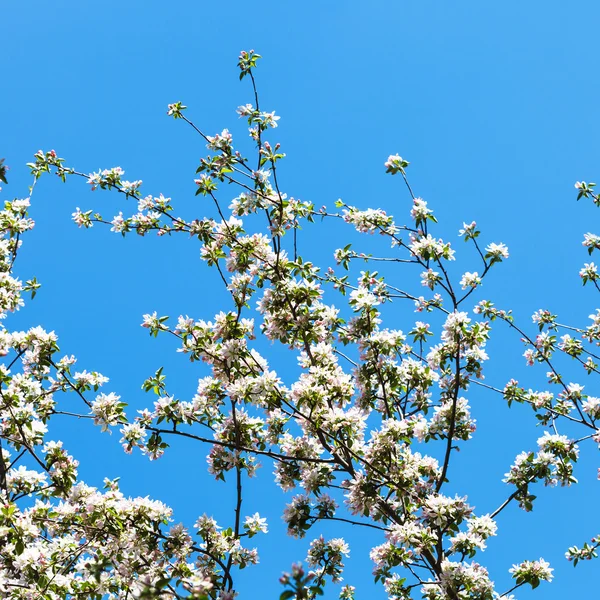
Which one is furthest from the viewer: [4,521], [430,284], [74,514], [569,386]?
[569,386]

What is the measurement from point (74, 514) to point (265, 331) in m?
2.41

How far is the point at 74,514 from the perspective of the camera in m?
5.24

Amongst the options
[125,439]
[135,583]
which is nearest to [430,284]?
[125,439]

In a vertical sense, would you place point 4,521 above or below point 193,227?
below

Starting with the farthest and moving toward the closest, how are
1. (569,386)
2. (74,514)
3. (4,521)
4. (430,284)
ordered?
(569,386) < (430,284) < (74,514) < (4,521)

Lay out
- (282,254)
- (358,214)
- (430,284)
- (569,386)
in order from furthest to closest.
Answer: (569,386)
(358,214)
(430,284)
(282,254)

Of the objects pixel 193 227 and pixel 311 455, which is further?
pixel 193 227

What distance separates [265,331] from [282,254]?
0.80 meters

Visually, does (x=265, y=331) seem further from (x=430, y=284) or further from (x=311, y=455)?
(x=430, y=284)

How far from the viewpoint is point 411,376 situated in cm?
593

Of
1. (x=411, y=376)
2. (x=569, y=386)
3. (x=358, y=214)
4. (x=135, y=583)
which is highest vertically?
(x=358, y=214)

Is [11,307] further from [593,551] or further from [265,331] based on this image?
[593,551]

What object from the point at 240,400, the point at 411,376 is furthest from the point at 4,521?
the point at 411,376

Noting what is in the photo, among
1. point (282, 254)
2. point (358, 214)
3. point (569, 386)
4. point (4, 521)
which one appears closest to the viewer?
point (4, 521)
